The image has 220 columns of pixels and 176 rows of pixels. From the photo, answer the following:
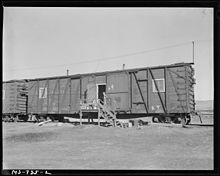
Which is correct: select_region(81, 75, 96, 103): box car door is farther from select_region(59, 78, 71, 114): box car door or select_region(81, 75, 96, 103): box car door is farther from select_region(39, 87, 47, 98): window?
select_region(39, 87, 47, 98): window

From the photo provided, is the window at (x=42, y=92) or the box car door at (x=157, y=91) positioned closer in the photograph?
the box car door at (x=157, y=91)

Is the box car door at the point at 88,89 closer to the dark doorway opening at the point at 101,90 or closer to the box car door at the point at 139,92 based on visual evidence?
the dark doorway opening at the point at 101,90

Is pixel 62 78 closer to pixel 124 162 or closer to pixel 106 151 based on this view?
pixel 106 151

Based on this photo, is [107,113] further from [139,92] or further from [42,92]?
[42,92]

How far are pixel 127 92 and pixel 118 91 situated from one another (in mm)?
555

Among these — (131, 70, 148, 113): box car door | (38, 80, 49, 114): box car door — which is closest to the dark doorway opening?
(131, 70, 148, 113): box car door

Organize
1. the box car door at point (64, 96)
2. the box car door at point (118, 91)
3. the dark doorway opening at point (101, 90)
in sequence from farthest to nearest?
the box car door at point (64, 96), the dark doorway opening at point (101, 90), the box car door at point (118, 91)

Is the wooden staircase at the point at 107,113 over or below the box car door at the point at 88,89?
below

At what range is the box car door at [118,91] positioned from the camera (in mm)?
16016

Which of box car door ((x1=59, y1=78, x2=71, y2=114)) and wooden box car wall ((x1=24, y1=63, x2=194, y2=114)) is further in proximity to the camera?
box car door ((x1=59, y1=78, x2=71, y2=114))

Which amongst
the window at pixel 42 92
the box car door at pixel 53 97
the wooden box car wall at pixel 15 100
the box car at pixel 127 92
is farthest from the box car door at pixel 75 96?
the wooden box car wall at pixel 15 100

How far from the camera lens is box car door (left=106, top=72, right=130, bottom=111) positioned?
16016mm
